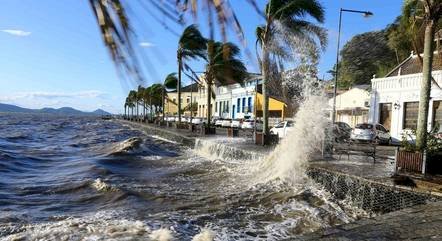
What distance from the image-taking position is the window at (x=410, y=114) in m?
28.1

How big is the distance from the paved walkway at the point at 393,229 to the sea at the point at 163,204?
79cm

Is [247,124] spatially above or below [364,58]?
below

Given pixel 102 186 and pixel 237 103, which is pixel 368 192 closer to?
pixel 102 186

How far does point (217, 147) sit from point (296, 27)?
717 cm

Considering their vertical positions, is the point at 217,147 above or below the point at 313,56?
below

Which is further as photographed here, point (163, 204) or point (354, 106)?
point (354, 106)

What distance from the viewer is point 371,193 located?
11445 millimetres

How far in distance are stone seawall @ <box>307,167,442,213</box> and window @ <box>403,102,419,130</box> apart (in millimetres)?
16406

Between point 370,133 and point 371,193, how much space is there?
61.7 ft

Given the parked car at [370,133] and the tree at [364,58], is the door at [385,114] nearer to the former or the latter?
the parked car at [370,133]

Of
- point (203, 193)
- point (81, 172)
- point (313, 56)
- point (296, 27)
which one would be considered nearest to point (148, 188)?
point (203, 193)

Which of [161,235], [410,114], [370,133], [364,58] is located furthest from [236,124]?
[161,235]

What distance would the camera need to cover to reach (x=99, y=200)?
42.3 ft

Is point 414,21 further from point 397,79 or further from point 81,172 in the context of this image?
point 397,79
